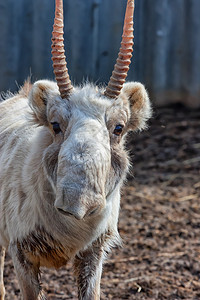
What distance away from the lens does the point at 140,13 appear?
10.7 m

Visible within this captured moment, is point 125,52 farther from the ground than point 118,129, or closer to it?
farther from the ground

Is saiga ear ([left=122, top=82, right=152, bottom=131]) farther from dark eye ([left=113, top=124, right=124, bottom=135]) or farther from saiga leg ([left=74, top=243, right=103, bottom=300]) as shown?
saiga leg ([left=74, top=243, right=103, bottom=300])

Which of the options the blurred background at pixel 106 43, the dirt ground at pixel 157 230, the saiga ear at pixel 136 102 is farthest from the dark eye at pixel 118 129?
the blurred background at pixel 106 43

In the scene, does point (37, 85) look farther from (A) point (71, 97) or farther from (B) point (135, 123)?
(B) point (135, 123)

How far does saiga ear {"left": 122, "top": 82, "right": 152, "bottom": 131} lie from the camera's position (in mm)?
4363

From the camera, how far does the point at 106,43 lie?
10.7 metres

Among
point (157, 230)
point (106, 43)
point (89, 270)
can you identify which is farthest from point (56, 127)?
point (106, 43)

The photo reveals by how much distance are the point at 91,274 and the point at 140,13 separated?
23.6ft

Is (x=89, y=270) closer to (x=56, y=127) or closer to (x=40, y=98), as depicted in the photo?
(x=56, y=127)

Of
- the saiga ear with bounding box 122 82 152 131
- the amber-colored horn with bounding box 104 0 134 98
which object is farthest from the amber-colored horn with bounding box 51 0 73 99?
the saiga ear with bounding box 122 82 152 131

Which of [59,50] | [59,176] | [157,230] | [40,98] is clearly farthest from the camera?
[157,230]

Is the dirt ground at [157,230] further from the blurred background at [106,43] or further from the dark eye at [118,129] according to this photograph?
the dark eye at [118,129]

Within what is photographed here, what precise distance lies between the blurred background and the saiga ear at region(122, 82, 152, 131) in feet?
19.4

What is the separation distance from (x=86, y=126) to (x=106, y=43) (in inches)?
288
